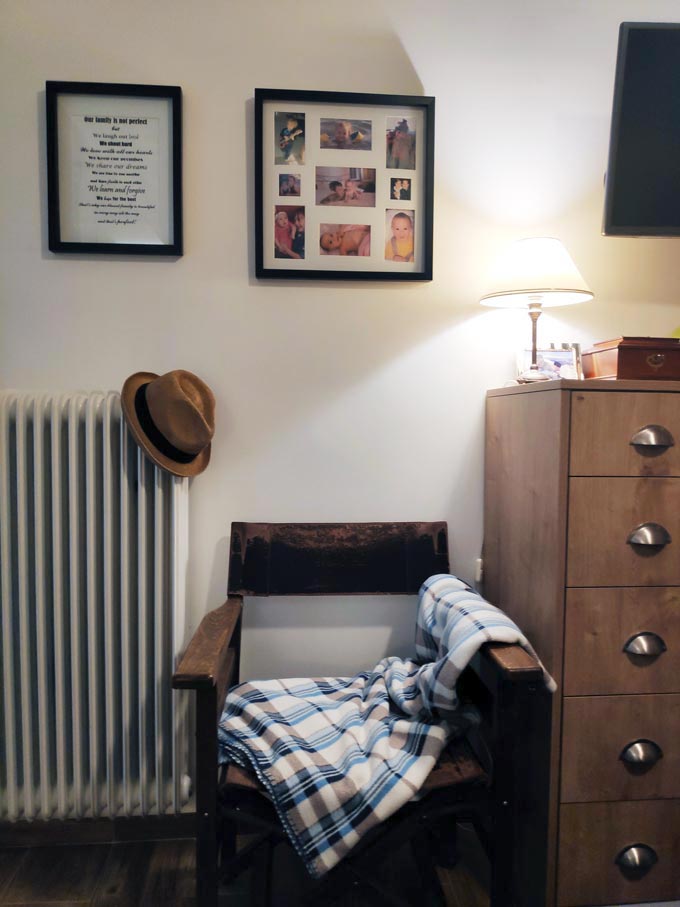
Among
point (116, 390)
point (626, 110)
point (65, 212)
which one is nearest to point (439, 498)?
point (116, 390)

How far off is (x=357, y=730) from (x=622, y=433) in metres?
0.89

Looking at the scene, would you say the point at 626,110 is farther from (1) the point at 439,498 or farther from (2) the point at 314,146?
→ (1) the point at 439,498

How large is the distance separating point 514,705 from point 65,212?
1652 millimetres

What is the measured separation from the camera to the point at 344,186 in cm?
165

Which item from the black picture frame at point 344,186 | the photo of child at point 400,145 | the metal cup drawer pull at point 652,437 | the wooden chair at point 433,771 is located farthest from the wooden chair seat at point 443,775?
the photo of child at point 400,145

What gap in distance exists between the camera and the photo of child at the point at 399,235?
166cm

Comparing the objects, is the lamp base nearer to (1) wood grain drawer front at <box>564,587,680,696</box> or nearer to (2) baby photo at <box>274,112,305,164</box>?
(1) wood grain drawer front at <box>564,587,680,696</box>

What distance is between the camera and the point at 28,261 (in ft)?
5.26

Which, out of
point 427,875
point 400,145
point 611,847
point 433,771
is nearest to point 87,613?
point 433,771

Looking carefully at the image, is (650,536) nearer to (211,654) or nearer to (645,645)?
(645,645)

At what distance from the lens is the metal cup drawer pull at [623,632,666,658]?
1309 mm

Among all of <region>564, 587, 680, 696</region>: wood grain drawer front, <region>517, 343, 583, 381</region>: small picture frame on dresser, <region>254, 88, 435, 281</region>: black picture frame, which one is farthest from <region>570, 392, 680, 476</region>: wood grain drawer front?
<region>254, 88, 435, 281</region>: black picture frame

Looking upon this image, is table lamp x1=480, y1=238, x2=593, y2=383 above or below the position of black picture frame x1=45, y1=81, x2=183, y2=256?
below

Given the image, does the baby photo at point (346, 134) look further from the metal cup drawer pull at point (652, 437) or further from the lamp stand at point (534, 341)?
the metal cup drawer pull at point (652, 437)
